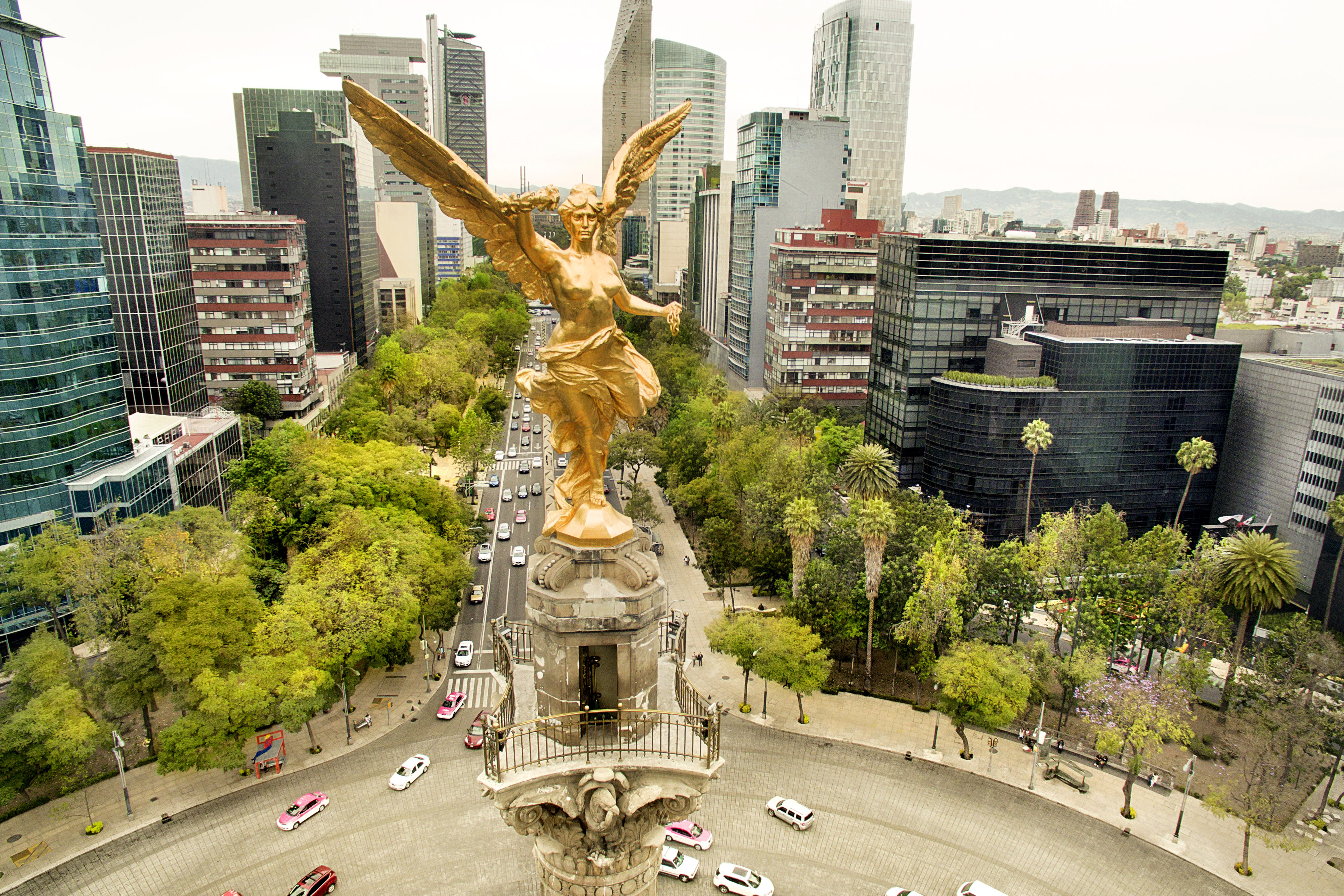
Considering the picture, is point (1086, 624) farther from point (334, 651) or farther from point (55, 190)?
point (55, 190)

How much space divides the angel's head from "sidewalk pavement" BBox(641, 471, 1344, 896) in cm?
1947

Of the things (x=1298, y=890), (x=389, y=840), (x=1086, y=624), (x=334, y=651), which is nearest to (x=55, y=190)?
(x=334, y=651)

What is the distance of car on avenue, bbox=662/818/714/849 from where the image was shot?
123ft

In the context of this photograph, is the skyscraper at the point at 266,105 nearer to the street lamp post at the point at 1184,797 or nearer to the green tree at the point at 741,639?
the green tree at the point at 741,639

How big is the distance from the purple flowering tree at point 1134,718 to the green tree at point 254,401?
85044 mm

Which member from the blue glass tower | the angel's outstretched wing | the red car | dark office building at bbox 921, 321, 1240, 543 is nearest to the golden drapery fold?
the angel's outstretched wing

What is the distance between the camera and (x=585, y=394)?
717 inches

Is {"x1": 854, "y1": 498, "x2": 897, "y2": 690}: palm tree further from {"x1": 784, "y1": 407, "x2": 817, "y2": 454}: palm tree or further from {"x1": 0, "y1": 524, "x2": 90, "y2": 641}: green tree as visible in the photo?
{"x1": 0, "y1": 524, "x2": 90, "y2": 641}: green tree

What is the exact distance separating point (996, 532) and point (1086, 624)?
22.5m

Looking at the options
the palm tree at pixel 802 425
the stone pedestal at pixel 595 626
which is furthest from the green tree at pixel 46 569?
the palm tree at pixel 802 425

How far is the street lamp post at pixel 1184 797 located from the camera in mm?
38812

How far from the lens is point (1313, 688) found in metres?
41.2

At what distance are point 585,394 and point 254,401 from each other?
85057mm

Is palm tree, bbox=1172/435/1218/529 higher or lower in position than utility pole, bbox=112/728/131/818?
higher
